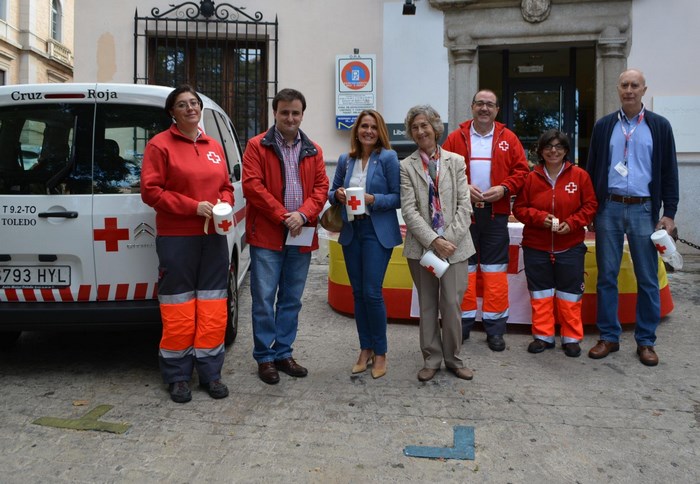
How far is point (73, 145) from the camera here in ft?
12.0

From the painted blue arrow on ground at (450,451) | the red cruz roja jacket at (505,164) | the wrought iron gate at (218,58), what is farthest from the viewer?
the wrought iron gate at (218,58)

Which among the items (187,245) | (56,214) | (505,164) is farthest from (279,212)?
(505,164)

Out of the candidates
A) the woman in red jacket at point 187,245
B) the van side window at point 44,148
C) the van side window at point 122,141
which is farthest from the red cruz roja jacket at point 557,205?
the van side window at point 44,148

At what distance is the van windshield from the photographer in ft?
11.9

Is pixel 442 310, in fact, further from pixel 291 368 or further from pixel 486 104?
pixel 486 104

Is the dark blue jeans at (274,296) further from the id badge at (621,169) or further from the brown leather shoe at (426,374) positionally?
the id badge at (621,169)

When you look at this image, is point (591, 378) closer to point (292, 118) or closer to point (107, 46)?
point (292, 118)

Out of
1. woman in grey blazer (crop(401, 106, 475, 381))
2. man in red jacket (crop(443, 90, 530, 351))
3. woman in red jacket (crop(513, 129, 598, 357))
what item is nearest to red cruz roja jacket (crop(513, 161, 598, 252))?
woman in red jacket (crop(513, 129, 598, 357))

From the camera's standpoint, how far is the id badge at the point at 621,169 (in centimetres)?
425

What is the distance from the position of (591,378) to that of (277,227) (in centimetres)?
226

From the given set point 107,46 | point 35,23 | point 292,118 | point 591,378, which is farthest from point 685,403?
point 35,23

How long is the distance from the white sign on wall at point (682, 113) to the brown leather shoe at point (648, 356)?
17.0ft

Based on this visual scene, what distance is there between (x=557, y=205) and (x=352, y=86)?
5259 millimetres

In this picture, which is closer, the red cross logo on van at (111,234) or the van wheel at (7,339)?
the red cross logo on van at (111,234)
